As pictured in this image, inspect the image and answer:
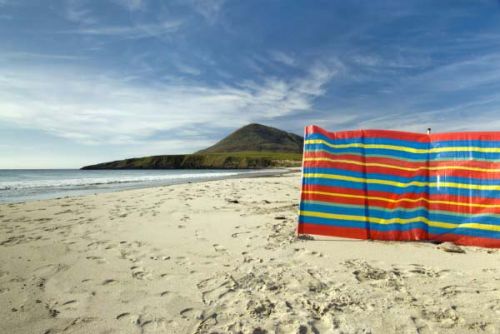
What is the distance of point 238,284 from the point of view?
3717 mm

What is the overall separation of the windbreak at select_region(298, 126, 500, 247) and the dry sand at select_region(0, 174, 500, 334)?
0.39 metres

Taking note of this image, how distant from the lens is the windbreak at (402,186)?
202 inches

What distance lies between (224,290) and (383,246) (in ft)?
9.91

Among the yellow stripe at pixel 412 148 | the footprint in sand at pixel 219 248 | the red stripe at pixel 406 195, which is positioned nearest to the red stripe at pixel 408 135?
the yellow stripe at pixel 412 148

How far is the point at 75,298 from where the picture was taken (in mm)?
3412

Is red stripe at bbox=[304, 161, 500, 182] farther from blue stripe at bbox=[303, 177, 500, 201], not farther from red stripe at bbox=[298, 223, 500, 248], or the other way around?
red stripe at bbox=[298, 223, 500, 248]

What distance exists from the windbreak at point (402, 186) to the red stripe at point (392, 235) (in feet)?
0.05

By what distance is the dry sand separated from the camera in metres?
2.85

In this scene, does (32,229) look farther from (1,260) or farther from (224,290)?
(224,290)

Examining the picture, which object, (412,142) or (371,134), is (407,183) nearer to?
(412,142)

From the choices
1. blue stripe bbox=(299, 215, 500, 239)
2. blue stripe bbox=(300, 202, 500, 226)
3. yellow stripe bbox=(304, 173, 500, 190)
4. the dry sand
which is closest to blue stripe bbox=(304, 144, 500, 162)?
yellow stripe bbox=(304, 173, 500, 190)

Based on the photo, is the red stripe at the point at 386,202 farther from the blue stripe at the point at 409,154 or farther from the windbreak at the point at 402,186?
the blue stripe at the point at 409,154

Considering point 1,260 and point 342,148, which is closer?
point 1,260

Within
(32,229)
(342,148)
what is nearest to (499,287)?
(342,148)
